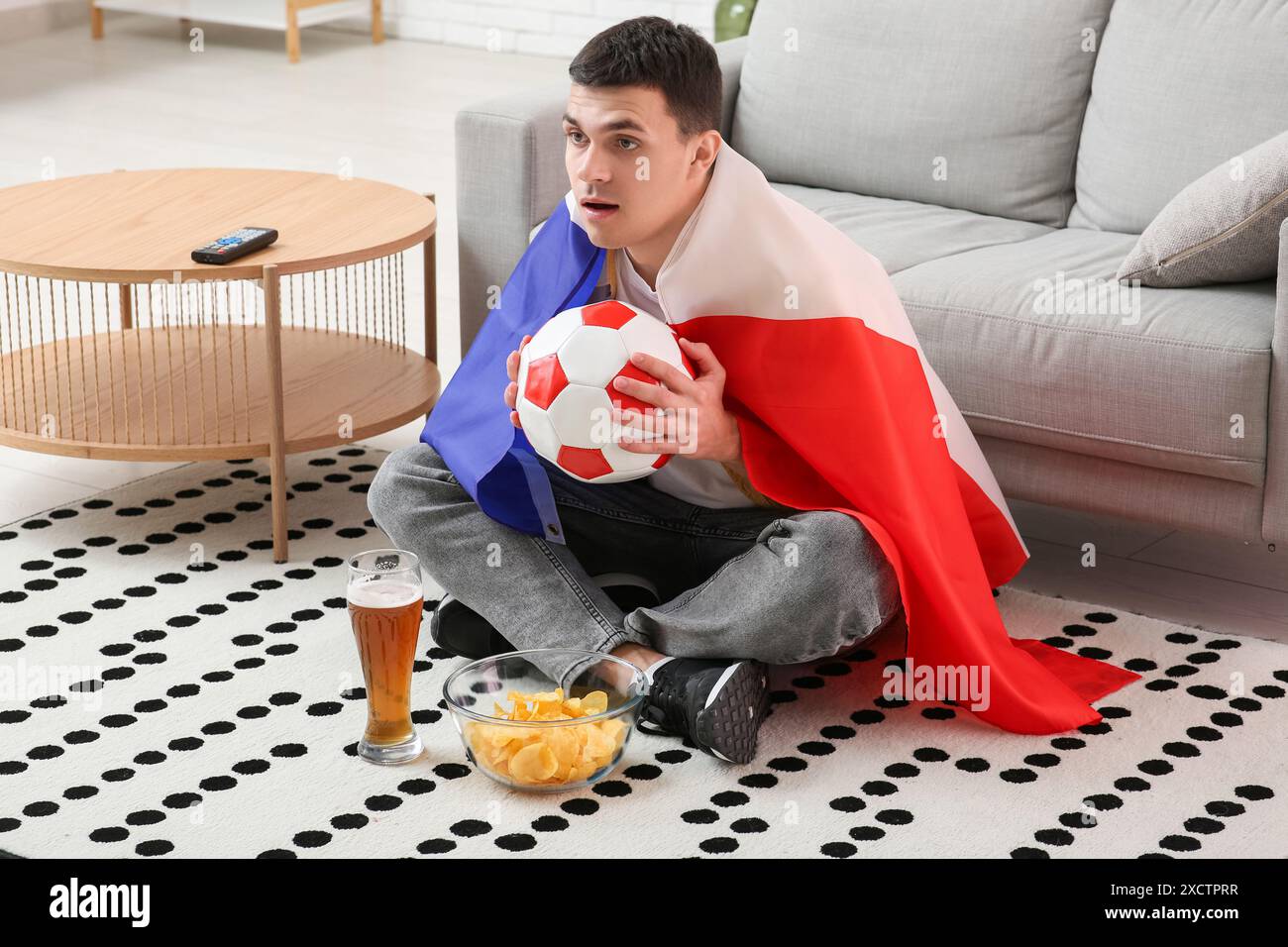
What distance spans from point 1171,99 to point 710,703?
1.42 meters

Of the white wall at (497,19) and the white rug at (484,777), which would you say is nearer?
the white rug at (484,777)

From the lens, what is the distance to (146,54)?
22.1 ft

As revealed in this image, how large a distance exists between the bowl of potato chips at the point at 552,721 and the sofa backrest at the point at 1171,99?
4.38 feet

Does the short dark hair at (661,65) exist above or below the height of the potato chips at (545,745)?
above

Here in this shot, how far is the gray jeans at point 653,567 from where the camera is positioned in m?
1.98

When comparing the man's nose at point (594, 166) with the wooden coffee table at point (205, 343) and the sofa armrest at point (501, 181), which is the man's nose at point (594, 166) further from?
the sofa armrest at point (501, 181)

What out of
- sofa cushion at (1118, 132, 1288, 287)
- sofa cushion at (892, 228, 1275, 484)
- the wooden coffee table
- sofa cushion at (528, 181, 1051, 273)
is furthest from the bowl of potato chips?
sofa cushion at (1118, 132, 1288, 287)

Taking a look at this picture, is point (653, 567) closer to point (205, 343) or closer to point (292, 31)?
point (205, 343)

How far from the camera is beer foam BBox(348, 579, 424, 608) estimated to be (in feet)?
6.11

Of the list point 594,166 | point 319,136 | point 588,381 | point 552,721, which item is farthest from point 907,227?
point 319,136

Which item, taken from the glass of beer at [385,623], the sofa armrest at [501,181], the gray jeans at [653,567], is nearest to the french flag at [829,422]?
the gray jeans at [653,567]

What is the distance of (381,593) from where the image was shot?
6.14 feet

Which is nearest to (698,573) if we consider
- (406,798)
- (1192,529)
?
(406,798)

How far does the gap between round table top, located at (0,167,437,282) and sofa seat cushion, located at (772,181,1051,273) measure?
27.2 inches
